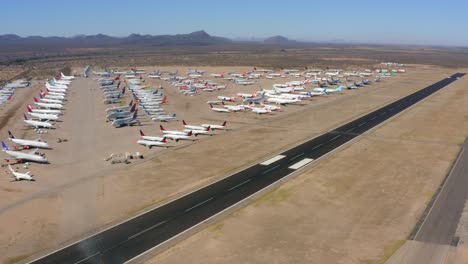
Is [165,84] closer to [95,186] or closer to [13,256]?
[95,186]

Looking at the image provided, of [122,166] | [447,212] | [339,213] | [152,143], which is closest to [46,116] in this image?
[152,143]

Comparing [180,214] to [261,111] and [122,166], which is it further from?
[261,111]

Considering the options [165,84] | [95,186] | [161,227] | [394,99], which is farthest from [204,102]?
[161,227]

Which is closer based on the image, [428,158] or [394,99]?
[428,158]

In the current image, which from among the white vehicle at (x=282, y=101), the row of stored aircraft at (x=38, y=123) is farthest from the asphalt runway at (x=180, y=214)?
the white vehicle at (x=282, y=101)

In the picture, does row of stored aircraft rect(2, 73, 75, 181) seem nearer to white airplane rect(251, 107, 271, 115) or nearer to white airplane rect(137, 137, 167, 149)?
white airplane rect(137, 137, 167, 149)

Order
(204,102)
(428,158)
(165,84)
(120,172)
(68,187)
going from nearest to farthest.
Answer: (68,187)
(120,172)
(428,158)
(204,102)
(165,84)

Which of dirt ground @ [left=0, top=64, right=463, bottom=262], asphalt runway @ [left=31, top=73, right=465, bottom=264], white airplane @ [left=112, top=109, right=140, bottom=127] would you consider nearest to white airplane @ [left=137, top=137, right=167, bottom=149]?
dirt ground @ [left=0, top=64, right=463, bottom=262]
